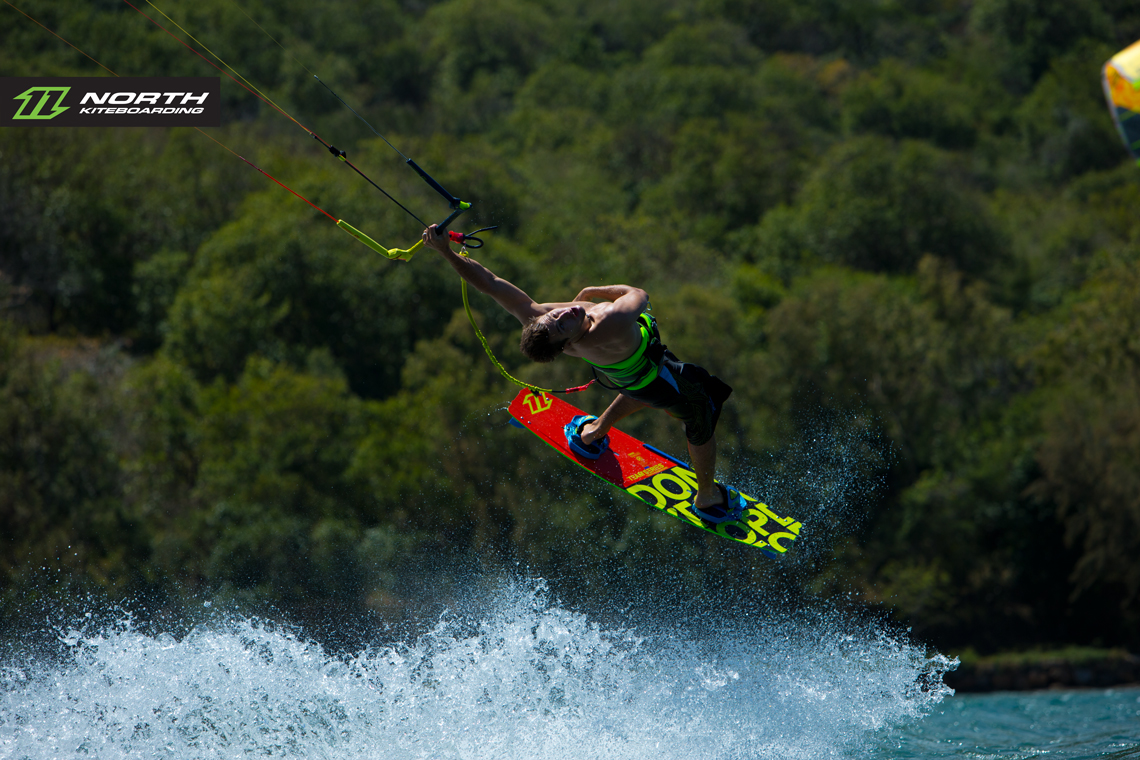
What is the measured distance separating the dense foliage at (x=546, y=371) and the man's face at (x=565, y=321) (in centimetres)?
1095

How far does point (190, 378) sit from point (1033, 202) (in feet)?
118

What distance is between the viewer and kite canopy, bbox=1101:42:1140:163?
31.2 ft

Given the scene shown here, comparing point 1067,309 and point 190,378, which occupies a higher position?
point 1067,309

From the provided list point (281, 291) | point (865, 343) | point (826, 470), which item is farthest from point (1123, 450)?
point (281, 291)

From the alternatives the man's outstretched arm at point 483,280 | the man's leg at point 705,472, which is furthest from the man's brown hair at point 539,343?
the man's leg at point 705,472

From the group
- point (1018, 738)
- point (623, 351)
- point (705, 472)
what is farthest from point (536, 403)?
point (1018, 738)

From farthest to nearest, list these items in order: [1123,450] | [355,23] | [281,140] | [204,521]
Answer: [355,23], [281,140], [1123,450], [204,521]

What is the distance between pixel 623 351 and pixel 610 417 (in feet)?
4.75

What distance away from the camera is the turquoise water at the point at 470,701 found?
807 cm

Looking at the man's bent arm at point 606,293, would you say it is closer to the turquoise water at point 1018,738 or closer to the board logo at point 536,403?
the board logo at point 536,403

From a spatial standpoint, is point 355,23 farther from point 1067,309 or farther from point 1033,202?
point 1067,309

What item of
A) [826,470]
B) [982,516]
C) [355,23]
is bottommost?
[355,23]

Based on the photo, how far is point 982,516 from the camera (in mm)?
25922

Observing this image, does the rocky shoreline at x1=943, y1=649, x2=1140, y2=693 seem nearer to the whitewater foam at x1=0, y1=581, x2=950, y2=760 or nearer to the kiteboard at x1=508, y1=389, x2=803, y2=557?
the whitewater foam at x1=0, y1=581, x2=950, y2=760
